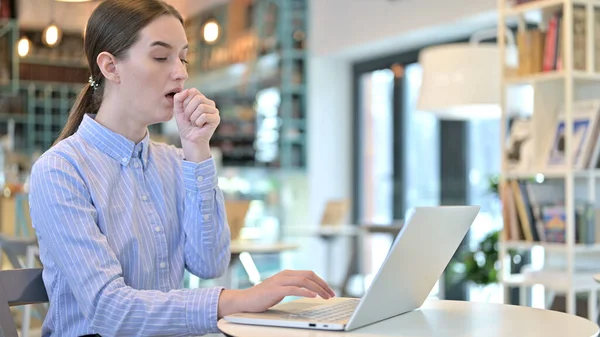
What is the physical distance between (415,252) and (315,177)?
7.41 m

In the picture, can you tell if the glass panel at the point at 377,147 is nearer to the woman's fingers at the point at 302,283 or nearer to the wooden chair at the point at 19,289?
the wooden chair at the point at 19,289

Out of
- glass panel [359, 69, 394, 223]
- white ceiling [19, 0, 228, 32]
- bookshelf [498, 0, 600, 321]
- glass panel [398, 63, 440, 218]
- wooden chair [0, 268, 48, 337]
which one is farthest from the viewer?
white ceiling [19, 0, 228, 32]

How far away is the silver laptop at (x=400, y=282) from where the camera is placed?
1.24 m

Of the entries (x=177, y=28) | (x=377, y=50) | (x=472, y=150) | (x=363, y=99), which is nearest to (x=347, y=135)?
(x=363, y=99)

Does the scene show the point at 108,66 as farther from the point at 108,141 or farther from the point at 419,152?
the point at 419,152

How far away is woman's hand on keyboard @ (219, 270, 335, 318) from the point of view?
1340mm

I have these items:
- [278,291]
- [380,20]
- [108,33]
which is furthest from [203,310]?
[380,20]

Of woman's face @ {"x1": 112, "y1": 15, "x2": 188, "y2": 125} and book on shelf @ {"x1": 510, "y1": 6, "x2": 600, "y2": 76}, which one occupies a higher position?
book on shelf @ {"x1": 510, "y1": 6, "x2": 600, "y2": 76}

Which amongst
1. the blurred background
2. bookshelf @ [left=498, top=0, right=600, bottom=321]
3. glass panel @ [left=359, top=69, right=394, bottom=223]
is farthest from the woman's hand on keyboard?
glass panel @ [left=359, top=69, right=394, bottom=223]

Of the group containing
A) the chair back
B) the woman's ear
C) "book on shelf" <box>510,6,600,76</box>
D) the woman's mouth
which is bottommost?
the chair back

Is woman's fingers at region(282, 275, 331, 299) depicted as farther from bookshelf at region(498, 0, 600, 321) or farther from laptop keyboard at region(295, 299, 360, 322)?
bookshelf at region(498, 0, 600, 321)

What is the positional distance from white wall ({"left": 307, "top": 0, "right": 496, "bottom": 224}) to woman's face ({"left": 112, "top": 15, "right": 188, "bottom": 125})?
Answer: 5.21m

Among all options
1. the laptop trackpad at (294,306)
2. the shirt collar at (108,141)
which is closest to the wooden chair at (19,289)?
the shirt collar at (108,141)

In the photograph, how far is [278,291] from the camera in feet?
4.39
